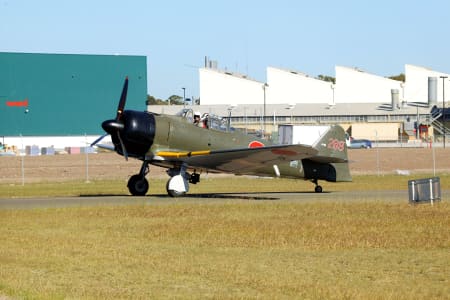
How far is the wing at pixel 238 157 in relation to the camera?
26469 mm

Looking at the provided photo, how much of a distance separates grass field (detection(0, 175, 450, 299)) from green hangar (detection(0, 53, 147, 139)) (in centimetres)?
7305

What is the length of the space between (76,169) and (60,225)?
121 ft

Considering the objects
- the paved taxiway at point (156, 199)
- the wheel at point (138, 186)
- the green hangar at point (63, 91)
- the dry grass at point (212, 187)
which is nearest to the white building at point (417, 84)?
the green hangar at point (63, 91)

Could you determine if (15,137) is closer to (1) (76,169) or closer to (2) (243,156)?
(1) (76,169)

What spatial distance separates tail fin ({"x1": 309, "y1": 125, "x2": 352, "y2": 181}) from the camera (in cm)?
3017

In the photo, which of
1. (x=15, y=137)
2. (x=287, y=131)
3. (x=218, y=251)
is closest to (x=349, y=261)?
(x=218, y=251)

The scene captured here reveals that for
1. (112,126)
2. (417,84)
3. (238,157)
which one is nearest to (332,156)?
(238,157)

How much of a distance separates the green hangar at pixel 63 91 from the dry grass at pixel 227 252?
74.0 metres

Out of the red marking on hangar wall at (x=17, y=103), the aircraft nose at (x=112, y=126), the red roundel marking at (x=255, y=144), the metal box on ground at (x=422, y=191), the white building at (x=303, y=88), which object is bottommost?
the metal box on ground at (x=422, y=191)

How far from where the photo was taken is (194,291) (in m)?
11.4

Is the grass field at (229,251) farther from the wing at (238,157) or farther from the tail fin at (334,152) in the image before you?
the tail fin at (334,152)

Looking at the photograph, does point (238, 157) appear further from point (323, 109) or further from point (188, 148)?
point (323, 109)

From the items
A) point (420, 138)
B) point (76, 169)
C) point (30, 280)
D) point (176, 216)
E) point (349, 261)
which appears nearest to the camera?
point (30, 280)

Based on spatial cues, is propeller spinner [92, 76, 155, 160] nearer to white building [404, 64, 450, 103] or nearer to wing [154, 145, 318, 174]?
wing [154, 145, 318, 174]
